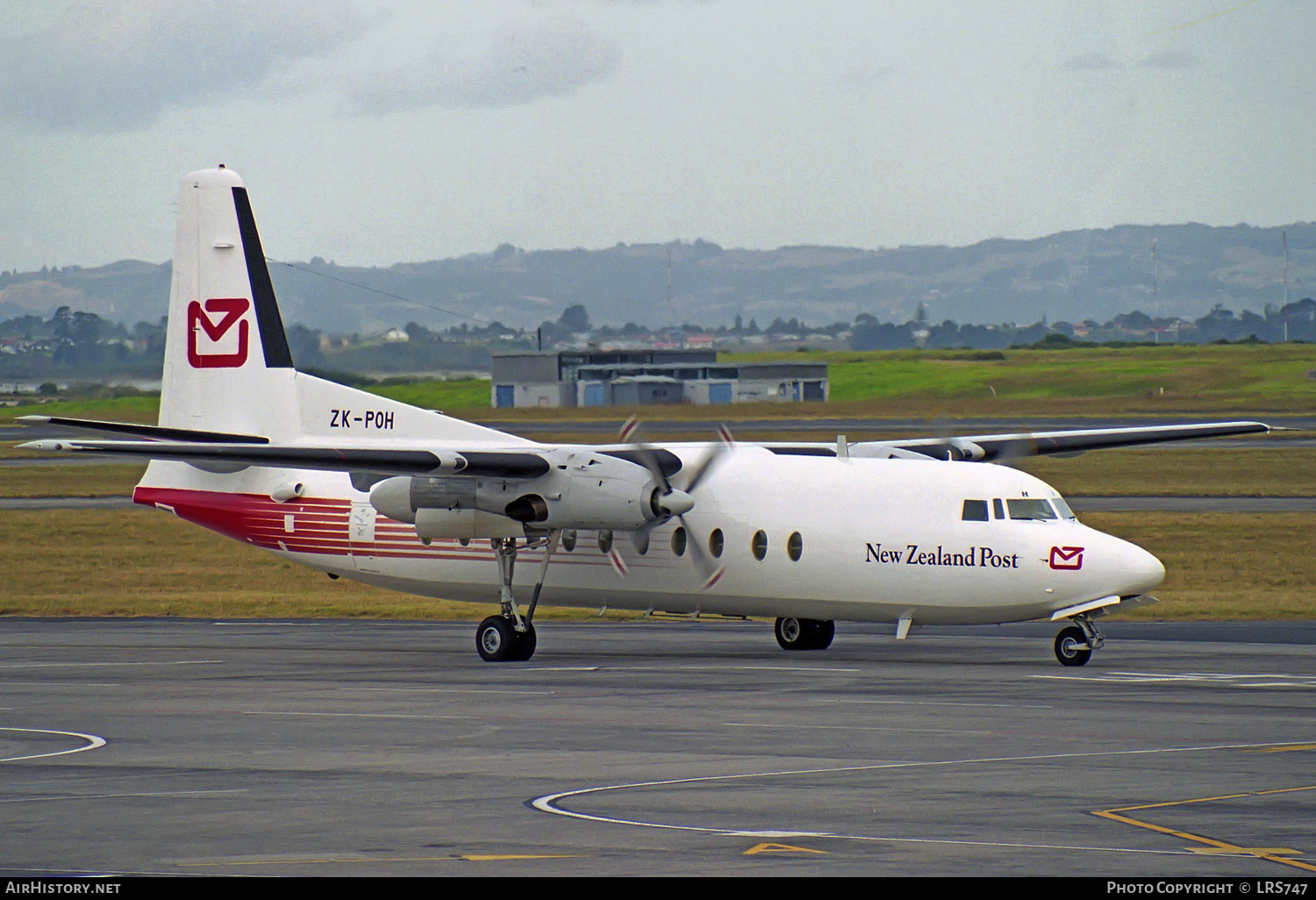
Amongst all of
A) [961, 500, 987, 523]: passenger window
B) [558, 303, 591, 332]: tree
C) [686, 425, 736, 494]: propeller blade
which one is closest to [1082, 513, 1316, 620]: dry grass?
[961, 500, 987, 523]: passenger window

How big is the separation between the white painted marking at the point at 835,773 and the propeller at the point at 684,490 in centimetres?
996

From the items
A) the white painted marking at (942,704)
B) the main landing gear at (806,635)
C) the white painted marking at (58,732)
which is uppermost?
the main landing gear at (806,635)

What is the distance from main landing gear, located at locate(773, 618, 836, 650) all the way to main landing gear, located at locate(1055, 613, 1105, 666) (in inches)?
167

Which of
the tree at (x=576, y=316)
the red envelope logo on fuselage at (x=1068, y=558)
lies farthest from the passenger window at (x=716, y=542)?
the tree at (x=576, y=316)

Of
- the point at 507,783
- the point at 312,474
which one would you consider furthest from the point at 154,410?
the point at 507,783

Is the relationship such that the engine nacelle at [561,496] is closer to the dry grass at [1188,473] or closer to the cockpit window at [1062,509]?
the cockpit window at [1062,509]

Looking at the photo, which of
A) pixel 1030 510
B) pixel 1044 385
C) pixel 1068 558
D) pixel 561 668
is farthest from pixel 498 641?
pixel 1044 385

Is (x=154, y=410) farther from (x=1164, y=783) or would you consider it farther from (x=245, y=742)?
(x=1164, y=783)

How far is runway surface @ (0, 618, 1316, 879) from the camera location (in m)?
10.9

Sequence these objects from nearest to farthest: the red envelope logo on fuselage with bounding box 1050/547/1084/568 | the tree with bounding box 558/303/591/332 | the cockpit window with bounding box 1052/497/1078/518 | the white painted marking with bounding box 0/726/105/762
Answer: the white painted marking with bounding box 0/726/105/762 → the red envelope logo on fuselage with bounding box 1050/547/1084/568 → the cockpit window with bounding box 1052/497/1078/518 → the tree with bounding box 558/303/591/332

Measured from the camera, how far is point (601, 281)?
243 feet

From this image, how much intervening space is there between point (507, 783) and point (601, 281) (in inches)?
2403

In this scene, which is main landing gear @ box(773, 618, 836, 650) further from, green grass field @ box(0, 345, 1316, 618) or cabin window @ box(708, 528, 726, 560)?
green grass field @ box(0, 345, 1316, 618)

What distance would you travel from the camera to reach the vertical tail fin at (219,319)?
29062 millimetres
